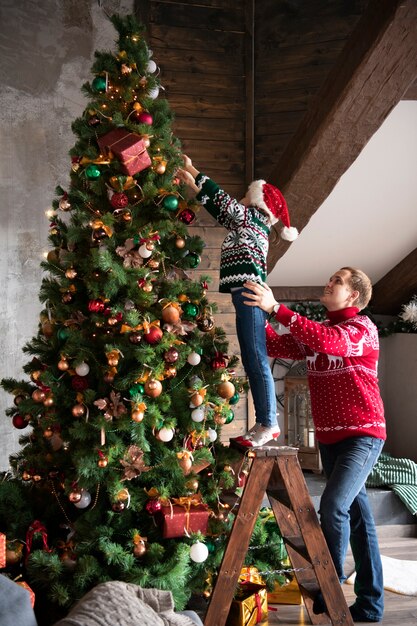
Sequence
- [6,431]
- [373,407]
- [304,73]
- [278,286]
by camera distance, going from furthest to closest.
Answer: [278,286], [6,431], [304,73], [373,407]

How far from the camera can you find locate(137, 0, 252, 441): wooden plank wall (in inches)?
160

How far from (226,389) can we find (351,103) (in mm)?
1481

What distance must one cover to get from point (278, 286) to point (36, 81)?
7.00ft

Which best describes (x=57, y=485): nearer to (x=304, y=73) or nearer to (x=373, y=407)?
(x=373, y=407)

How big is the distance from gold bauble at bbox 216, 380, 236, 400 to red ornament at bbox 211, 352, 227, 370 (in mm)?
71

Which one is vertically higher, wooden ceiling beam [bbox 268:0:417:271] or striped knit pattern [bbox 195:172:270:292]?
wooden ceiling beam [bbox 268:0:417:271]

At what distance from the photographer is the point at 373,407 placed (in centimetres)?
288

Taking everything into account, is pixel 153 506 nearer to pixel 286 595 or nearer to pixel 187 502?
pixel 187 502

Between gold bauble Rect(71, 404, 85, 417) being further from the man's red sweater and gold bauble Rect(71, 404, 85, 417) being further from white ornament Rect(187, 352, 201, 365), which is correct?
the man's red sweater

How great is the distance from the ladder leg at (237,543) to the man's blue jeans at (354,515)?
0.88ft

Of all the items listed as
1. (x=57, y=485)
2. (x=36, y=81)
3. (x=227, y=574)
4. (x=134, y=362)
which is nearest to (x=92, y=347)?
(x=134, y=362)

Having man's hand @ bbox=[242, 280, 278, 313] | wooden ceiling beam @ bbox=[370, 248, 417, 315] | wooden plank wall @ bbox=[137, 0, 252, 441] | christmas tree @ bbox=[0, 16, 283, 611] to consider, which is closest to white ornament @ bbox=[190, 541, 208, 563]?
christmas tree @ bbox=[0, 16, 283, 611]

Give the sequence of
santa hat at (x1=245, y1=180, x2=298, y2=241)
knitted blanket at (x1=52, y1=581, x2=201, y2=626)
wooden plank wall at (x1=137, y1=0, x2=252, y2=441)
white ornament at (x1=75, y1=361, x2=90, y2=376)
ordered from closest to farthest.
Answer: knitted blanket at (x1=52, y1=581, x2=201, y2=626), white ornament at (x1=75, y1=361, x2=90, y2=376), santa hat at (x1=245, y1=180, x2=298, y2=241), wooden plank wall at (x1=137, y1=0, x2=252, y2=441)

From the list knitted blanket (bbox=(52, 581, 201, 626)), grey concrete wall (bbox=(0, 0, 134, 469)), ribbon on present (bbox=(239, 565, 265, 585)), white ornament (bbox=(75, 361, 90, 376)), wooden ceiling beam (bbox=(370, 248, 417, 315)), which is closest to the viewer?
knitted blanket (bbox=(52, 581, 201, 626))
